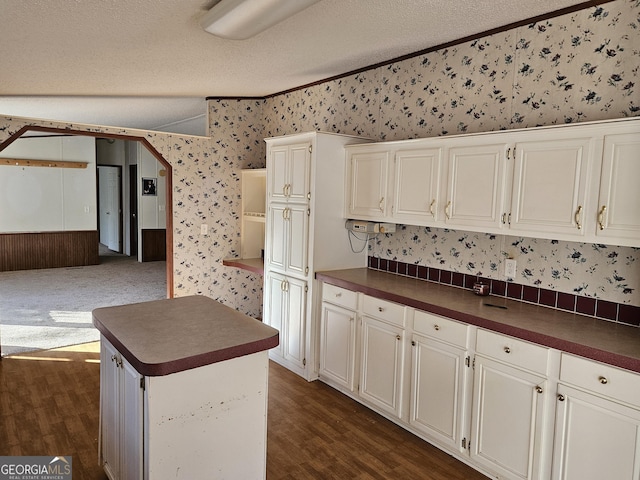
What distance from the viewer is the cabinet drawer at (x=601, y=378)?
192 centimetres

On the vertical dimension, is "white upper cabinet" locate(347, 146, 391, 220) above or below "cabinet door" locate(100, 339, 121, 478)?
above

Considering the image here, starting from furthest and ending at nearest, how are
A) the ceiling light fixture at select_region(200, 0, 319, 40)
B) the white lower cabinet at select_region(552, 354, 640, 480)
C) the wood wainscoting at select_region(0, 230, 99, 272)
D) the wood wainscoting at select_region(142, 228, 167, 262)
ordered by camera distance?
the wood wainscoting at select_region(142, 228, 167, 262), the wood wainscoting at select_region(0, 230, 99, 272), the ceiling light fixture at select_region(200, 0, 319, 40), the white lower cabinet at select_region(552, 354, 640, 480)

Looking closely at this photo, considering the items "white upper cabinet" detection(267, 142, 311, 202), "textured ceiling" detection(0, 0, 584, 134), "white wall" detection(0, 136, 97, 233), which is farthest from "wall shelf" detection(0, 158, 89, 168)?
"white upper cabinet" detection(267, 142, 311, 202)

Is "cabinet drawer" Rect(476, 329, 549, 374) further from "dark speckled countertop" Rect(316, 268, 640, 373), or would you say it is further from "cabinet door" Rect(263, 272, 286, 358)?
"cabinet door" Rect(263, 272, 286, 358)

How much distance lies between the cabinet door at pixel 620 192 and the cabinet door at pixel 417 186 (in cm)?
100

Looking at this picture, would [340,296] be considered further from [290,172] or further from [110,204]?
[110,204]

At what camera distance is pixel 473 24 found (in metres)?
2.84

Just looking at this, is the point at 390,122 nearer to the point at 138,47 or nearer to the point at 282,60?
the point at 282,60

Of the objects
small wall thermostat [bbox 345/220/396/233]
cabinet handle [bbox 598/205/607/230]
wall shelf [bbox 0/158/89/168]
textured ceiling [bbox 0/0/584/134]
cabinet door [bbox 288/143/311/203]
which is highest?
textured ceiling [bbox 0/0/584/134]

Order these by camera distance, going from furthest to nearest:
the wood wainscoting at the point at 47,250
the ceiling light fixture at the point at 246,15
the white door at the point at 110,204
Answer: the white door at the point at 110,204, the wood wainscoting at the point at 47,250, the ceiling light fixture at the point at 246,15

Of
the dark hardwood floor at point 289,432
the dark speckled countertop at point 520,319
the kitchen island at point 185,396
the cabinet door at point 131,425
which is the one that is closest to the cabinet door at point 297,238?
the dark speckled countertop at point 520,319

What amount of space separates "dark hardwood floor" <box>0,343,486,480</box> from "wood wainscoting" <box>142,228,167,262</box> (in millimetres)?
5845

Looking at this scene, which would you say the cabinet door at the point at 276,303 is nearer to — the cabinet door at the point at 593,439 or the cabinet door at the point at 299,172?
the cabinet door at the point at 299,172

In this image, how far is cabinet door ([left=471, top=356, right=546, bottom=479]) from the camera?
2.27 meters
